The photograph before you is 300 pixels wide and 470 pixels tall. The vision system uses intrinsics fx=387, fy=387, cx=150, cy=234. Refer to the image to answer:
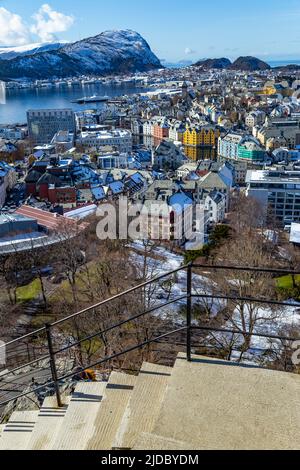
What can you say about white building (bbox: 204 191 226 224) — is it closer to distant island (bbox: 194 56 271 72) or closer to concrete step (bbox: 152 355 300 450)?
concrete step (bbox: 152 355 300 450)

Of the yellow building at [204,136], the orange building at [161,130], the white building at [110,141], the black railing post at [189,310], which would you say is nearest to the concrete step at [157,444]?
the black railing post at [189,310]

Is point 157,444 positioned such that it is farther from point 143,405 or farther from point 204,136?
point 204,136

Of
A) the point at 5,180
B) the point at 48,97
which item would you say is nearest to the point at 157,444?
the point at 5,180

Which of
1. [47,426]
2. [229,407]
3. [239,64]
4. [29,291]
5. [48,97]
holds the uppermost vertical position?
[239,64]

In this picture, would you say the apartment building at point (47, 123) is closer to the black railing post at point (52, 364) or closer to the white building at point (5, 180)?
the white building at point (5, 180)

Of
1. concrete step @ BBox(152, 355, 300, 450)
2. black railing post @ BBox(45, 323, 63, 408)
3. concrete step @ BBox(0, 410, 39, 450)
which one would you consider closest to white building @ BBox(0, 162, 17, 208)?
concrete step @ BBox(0, 410, 39, 450)

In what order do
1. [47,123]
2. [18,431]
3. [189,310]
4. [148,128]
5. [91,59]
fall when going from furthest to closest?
[91,59]
[47,123]
[148,128]
[18,431]
[189,310]
